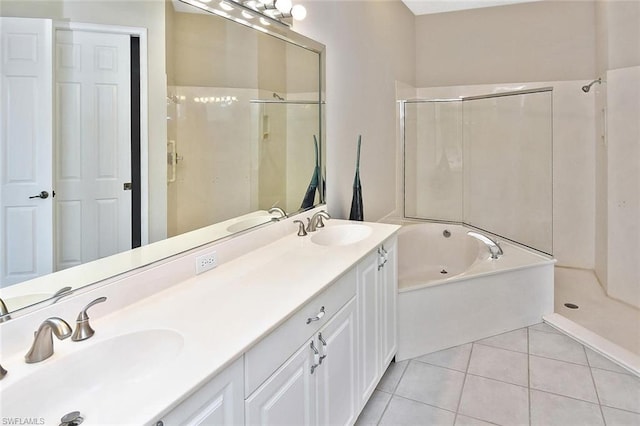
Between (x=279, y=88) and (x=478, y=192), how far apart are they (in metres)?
2.50

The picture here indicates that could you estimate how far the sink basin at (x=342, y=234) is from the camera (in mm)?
2260

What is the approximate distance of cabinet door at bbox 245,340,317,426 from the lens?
3.38 feet

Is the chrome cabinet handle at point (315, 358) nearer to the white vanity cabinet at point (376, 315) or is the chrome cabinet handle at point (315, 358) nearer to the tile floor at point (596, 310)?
the white vanity cabinet at point (376, 315)

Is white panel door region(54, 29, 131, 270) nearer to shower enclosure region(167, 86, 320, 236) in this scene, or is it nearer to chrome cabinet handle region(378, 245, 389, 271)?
shower enclosure region(167, 86, 320, 236)

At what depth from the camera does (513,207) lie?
3.67 metres

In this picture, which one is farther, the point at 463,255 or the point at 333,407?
the point at 463,255

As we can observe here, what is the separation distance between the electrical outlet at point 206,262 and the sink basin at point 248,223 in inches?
8.5

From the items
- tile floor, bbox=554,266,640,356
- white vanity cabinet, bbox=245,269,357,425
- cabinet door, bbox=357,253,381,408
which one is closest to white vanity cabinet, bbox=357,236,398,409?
cabinet door, bbox=357,253,381,408

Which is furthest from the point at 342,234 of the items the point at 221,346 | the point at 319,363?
the point at 221,346

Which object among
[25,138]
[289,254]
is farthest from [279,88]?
[25,138]

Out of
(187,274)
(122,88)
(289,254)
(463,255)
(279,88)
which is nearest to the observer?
(122,88)

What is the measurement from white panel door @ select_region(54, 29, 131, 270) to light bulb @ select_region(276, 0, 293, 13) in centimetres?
100

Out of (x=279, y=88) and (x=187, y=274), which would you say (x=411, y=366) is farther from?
(x=279, y=88)

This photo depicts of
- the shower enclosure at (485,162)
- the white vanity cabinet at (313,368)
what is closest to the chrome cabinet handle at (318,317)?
the white vanity cabinet at (313,368)
